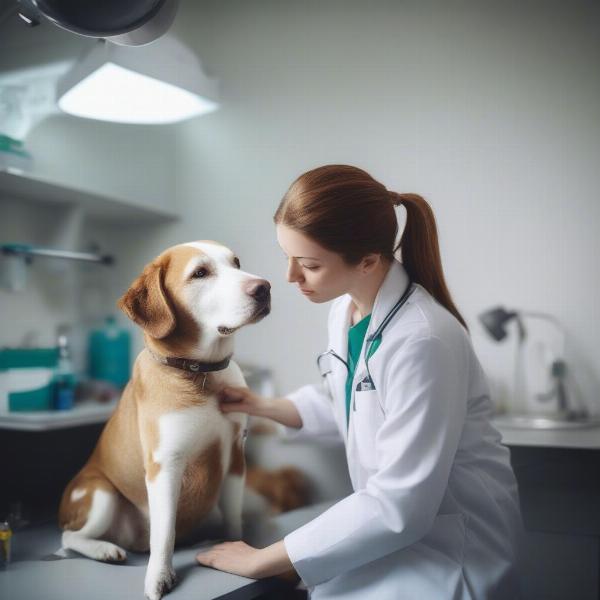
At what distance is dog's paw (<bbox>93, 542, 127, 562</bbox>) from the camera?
1.08m

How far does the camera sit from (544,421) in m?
1.39

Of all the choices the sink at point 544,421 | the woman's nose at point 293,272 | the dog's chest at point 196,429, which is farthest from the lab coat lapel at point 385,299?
the sink at point 544,421

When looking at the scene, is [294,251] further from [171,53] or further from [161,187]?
[161,187]

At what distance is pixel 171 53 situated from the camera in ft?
4.45

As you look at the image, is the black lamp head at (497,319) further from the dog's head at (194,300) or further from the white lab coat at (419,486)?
the dog's head at (194,300)

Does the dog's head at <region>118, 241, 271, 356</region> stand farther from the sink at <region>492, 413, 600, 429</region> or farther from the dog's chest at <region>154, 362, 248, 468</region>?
the sink at <region>492, 413, 600, 429</region>

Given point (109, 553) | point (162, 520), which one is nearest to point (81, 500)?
point (109, 553)

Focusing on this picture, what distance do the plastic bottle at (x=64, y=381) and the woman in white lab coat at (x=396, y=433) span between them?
60 centimetres

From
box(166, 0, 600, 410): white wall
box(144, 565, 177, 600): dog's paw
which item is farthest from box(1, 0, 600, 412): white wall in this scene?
box(144, 565, 177, 600): dog's paw

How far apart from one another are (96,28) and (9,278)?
0.84 meters

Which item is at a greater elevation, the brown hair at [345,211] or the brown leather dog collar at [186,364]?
the brown hair at [345,211]

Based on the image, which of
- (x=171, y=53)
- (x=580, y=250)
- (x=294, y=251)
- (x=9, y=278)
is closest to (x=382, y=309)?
(x=294, y=251)

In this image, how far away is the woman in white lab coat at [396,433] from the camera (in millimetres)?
941

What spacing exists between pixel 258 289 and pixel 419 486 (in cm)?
42
